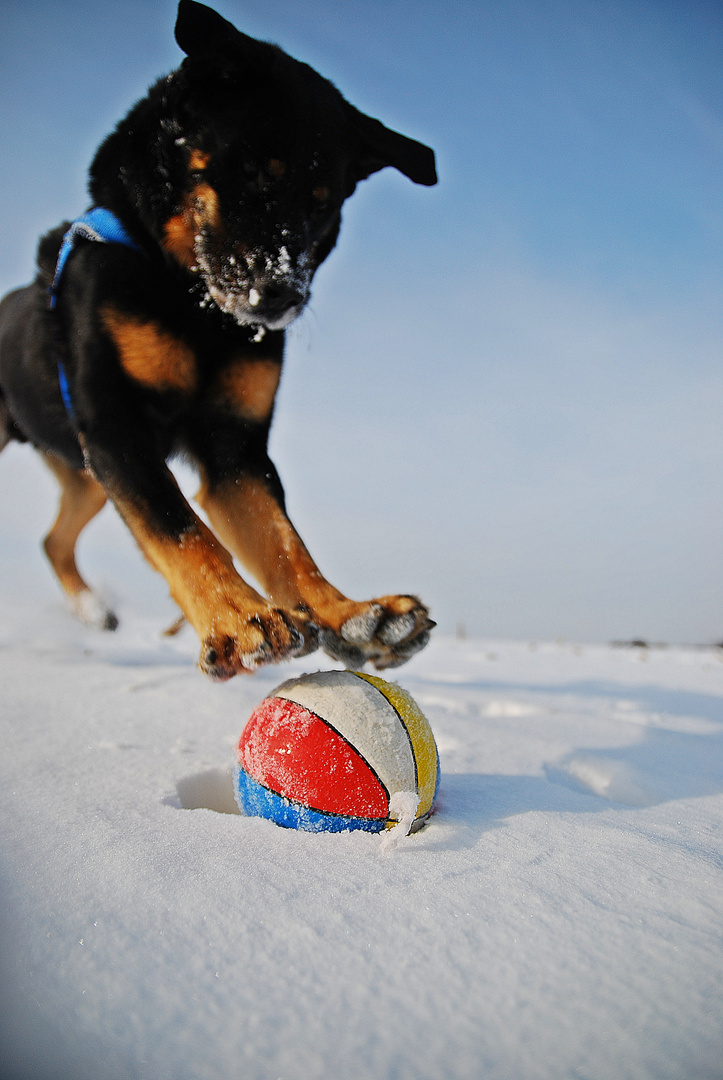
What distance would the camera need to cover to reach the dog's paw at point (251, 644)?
1.90 m

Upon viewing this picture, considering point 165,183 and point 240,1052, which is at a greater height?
point 165,183

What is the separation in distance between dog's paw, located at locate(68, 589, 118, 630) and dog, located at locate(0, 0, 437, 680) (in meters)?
2.24

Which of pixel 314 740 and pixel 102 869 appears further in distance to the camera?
pixel 314 740

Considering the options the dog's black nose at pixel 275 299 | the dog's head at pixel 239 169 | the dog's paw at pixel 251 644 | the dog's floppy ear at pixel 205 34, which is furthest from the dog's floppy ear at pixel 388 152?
the dog's paw at pixel 251 644

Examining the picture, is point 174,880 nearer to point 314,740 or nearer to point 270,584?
point 314,740

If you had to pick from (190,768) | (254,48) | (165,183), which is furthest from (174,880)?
(254,48)

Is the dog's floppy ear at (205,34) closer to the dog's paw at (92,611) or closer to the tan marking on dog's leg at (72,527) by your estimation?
the tan marking on dog's leg at (72,527)

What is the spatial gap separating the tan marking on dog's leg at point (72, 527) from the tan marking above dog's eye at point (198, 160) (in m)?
2.82

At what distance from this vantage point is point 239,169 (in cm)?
271

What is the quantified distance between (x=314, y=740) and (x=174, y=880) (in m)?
0.53

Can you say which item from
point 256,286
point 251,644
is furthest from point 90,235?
point 251,644

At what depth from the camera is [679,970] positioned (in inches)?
42.1

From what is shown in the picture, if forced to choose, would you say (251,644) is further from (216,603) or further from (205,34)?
(205,34)

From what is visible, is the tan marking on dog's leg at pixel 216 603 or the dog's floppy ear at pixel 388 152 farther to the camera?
the dog's floppy ear at pixel 388 152
